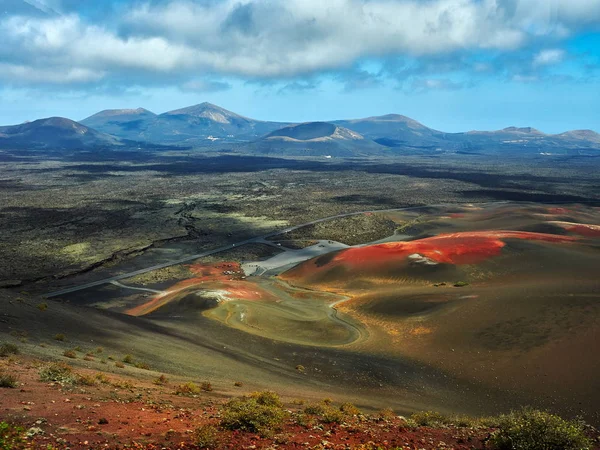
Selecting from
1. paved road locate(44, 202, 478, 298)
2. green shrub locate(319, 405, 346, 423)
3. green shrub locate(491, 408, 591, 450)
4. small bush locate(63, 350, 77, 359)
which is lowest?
paved road locate(44, 202, 478, 298)

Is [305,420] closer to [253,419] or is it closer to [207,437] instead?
[253,419]

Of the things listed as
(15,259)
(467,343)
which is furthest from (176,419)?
(15,259)

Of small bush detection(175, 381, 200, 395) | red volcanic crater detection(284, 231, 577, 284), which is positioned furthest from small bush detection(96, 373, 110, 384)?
red volcanic crater detection(284, 231, 577, 284)

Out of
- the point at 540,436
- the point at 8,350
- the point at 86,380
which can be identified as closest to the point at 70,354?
the point at 8,350

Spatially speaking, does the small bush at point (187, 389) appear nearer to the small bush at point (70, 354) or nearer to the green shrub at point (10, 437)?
the small bush at point (70, 354)

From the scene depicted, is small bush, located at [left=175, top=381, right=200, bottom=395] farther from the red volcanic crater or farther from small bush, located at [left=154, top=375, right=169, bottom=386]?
the red volcanic crater

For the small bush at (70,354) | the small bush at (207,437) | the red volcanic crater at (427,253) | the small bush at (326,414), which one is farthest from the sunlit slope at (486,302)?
the small bush at (207,437)

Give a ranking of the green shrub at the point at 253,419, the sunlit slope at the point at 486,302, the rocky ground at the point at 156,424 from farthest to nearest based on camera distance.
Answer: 1. the sunlit slope at the point at 486,302
2. the green shrub at the point at 253,419
3. the rocky ground at the point at 156,424
